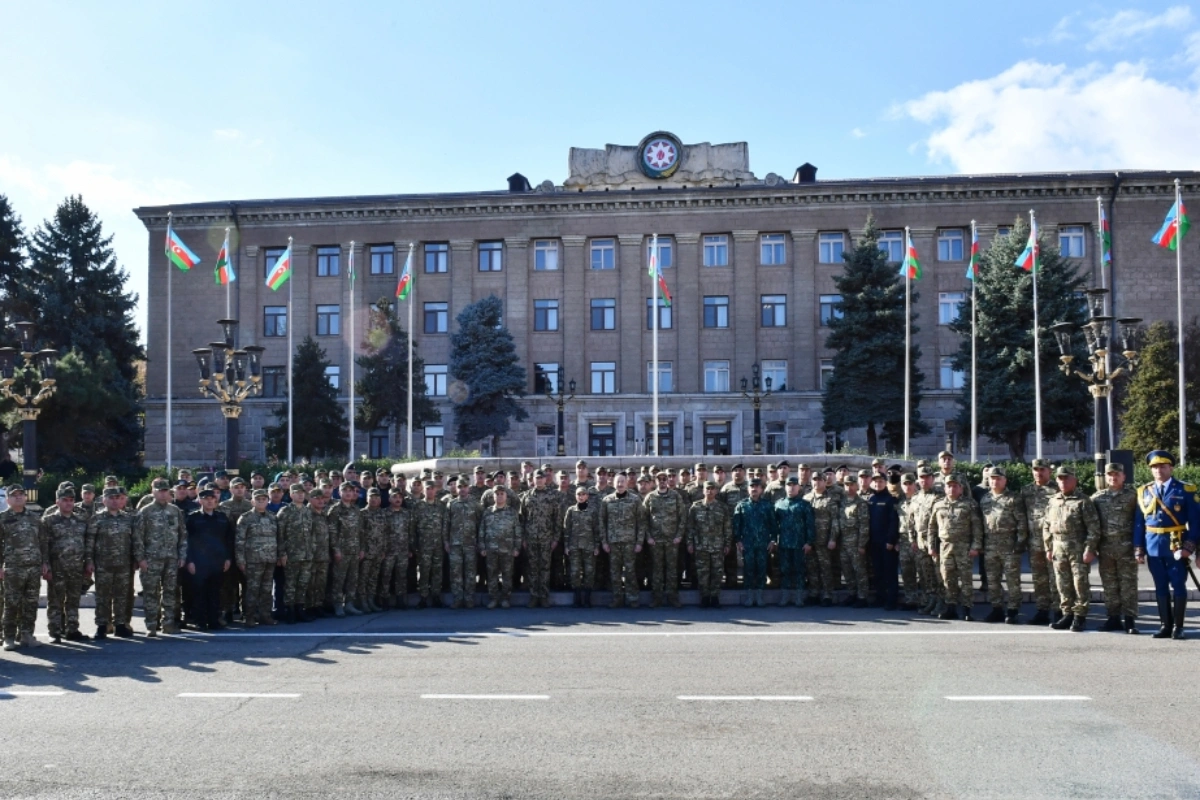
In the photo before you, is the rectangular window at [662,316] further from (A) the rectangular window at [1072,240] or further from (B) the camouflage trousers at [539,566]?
(B) the camouflage trousers at [539,566]

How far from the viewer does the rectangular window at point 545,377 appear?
50.3 meters

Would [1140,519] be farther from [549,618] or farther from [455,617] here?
[455,617]

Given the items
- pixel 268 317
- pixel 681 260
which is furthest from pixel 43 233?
pixel 681 260

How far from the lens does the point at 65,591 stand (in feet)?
39.6

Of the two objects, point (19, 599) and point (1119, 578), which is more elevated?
point (1119, 578)

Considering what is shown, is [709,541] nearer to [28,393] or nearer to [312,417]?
[28,393]

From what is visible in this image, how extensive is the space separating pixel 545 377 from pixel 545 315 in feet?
10.7

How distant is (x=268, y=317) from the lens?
5234cm

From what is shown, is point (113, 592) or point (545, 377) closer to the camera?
point (113, 592)

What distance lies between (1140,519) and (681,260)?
129 ft

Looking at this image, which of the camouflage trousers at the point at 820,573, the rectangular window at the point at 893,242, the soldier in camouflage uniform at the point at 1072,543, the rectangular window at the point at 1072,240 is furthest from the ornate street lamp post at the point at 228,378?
the rectangular window at the point at 1072,240

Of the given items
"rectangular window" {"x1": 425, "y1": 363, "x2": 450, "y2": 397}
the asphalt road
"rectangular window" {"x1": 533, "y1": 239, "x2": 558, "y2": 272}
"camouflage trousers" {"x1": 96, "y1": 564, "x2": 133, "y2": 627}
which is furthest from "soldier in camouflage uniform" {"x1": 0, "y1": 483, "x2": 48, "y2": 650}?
"rectangular window" {"x1": 533, "y1": 239, "x2": 558, "y2": 272}

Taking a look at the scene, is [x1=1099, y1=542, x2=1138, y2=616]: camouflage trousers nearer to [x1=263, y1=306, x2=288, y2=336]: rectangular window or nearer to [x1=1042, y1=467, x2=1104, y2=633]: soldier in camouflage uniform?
[x1=1042, y1=467, x2=1104, y2=633]: soldier in camouflage uniform

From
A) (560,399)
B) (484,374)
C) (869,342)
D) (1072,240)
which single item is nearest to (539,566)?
(869,342)
